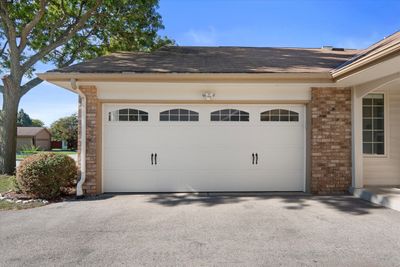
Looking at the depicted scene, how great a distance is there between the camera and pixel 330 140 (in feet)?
25.6

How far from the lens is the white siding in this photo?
815 centimetres

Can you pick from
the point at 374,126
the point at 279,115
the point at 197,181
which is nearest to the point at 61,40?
the point at 197,181

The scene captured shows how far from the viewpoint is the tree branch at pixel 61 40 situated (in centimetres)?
1192

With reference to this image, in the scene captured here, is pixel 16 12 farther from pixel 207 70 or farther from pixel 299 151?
pixel 299 151

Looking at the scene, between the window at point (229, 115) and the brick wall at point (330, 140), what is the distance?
1.81m

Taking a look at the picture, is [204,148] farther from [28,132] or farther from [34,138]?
[28,132]

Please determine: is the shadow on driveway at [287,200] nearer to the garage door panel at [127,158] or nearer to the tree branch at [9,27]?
the garage door panel at [127,158]

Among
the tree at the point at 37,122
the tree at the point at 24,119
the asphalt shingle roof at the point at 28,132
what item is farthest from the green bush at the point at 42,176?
the tree at the point at 37,122

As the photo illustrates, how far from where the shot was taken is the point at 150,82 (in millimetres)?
7516

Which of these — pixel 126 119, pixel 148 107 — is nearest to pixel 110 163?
pixel 126 119

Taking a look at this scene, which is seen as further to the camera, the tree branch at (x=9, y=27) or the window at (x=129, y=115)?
the tree branch at (x=9, y=27)

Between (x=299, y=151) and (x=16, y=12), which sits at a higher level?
(x=16, y=12)

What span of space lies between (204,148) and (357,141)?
4.02 meters

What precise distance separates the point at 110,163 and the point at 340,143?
6181 millimetres
